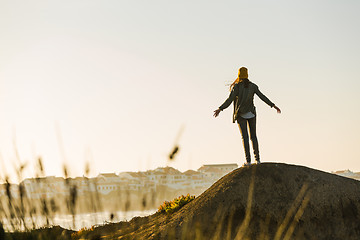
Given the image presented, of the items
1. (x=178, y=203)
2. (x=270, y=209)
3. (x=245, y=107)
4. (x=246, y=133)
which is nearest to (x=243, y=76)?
(x=245, y=107)

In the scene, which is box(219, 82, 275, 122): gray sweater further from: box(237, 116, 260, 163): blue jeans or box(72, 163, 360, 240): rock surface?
box(72, 163, 360, 240): rock surface

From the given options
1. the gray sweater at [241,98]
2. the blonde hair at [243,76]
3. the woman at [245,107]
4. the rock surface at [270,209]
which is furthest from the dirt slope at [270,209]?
the blonde hair at [243,76]

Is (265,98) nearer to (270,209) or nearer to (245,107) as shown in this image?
(245,107)

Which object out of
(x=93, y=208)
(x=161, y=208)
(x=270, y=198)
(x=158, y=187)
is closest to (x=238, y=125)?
(x=270, y=198)

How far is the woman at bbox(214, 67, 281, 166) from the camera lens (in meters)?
11.1

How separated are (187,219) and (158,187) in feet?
10.9

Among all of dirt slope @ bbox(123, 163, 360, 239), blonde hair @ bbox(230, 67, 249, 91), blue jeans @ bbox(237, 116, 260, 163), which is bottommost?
dirt slope @ bbox(123, 163, 360, 239)

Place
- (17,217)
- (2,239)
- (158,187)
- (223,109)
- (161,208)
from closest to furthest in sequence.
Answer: (17,217), (158,187), (2,239), (223,109), (161,208)

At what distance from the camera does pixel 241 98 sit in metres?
11.3

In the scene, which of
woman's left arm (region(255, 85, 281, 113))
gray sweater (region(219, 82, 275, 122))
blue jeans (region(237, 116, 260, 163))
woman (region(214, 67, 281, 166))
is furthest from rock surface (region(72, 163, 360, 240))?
woman's left arm (region(255, 85, 281, 113))

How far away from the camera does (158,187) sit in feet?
22.5

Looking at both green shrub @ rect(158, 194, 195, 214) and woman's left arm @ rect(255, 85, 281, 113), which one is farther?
green shrub @ rect(158, 194, 195, 214)

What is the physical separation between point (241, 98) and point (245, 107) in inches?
11.5

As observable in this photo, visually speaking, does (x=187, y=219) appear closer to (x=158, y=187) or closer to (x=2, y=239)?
(x=158, y=187)
